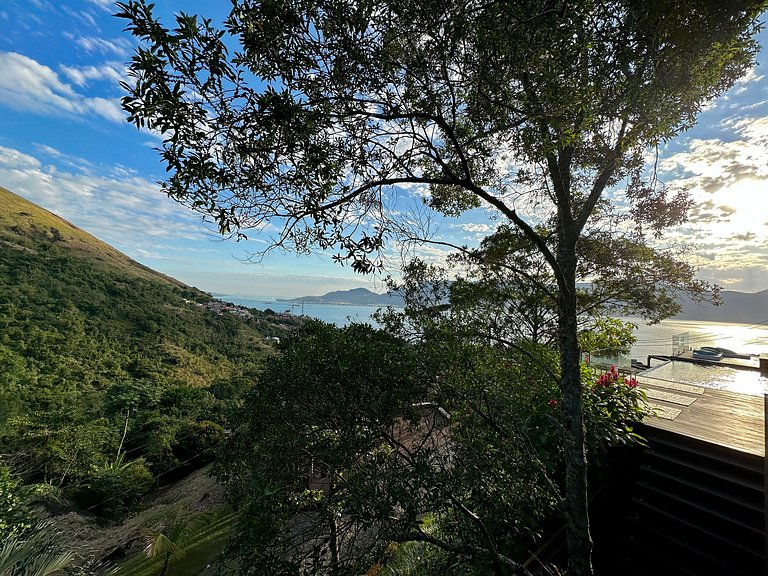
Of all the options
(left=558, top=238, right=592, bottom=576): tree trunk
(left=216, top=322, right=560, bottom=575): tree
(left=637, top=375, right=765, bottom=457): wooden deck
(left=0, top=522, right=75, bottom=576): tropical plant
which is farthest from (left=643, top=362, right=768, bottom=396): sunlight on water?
(left=0, top=522, right=75, bottom=576): tropical plant

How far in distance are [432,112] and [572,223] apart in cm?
168

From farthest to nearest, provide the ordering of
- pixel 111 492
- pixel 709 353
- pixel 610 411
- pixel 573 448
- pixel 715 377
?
1. pixel 111 492
2. pixel 709 353
3. pixel 715 377
4. pixel 610 411
5. pixel 573 448

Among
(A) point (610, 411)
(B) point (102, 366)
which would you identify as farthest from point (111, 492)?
(B) point (102, 366)

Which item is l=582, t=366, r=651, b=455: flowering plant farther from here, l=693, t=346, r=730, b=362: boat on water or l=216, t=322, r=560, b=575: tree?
l=693, t=346, r=730, b=362: boat on water

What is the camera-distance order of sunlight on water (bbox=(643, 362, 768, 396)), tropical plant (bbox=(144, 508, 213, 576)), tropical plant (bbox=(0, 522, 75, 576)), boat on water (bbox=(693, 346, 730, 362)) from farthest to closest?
boat on water (bbox=(693, 346, 730, 362)) < tropical plant (bbox=(144, 508, 213, 576)) < sunlight on water (bbox=(643, 362, 768, 396)) < tropical plant (bbox=(0, 522, 75, 576))

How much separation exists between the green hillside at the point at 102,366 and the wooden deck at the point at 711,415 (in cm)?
584

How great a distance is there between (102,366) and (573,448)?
129 feet

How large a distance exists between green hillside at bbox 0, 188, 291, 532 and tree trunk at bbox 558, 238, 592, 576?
4.52 meters

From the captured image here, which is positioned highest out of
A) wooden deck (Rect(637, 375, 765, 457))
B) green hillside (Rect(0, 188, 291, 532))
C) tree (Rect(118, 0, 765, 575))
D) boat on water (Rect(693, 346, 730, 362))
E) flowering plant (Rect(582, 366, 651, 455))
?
tree (Rect(118, 0, 765, 575))

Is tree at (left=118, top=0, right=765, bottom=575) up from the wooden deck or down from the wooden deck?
up

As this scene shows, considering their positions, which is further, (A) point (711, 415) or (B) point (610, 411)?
(A) point (711, 415)

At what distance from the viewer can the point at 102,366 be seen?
93.6 ft

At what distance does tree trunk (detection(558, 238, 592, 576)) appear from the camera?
6.97ft

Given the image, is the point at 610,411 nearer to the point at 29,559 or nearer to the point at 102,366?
A: the point at 29,559
